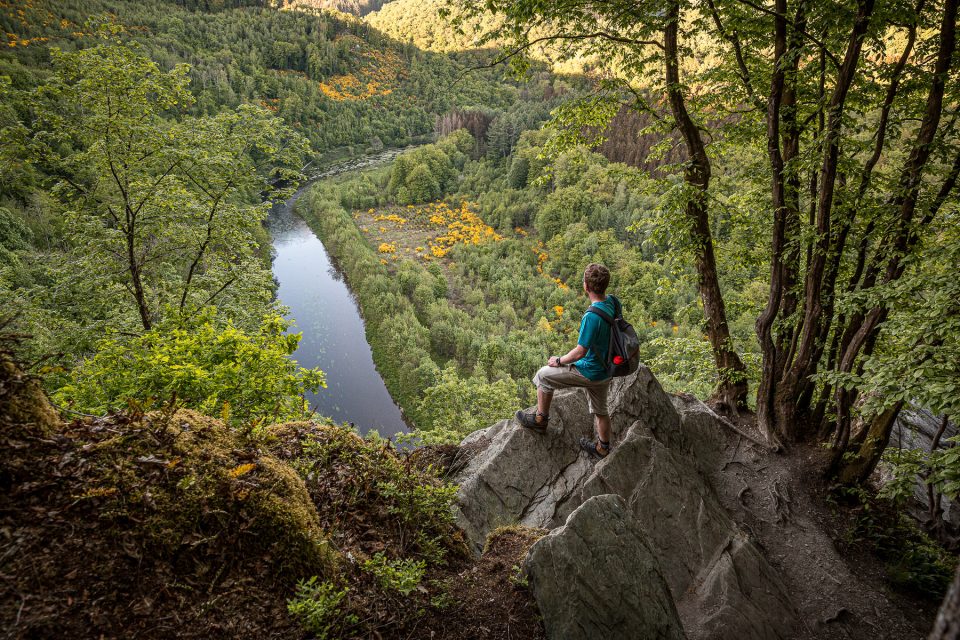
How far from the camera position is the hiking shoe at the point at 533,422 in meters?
6.14

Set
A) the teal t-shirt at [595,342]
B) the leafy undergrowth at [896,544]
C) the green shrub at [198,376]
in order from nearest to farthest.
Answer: the green shrub at [198,376] < the teal t-shirt at [595,342] < the leafy undergrowth at [896,544]

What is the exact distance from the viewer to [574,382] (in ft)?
18.0

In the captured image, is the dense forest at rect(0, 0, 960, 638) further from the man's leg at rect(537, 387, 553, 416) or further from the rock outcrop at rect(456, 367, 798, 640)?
the man's leg at rect(537, 387, 553, 416)

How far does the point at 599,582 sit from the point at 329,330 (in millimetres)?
44641

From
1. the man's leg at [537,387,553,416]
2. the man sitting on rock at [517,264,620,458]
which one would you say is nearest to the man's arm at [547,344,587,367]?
the man sitting on rock at [517,264,620,458]

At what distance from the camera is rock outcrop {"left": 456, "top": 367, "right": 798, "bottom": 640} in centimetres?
457

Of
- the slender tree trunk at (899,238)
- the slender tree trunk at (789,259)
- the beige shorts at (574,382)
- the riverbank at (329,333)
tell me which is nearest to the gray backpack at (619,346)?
the beige shorts at (574,382)

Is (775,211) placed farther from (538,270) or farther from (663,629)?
(538,270)

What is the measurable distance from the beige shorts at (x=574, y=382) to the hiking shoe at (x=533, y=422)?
59cm

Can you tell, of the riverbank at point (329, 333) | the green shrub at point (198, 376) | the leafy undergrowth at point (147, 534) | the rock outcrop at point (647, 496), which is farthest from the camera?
the riverbank at point (329, 333)

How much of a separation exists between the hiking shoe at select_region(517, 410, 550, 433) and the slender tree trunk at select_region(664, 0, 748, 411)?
12.9 feet

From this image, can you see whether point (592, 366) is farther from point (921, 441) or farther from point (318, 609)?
point (921, 441)

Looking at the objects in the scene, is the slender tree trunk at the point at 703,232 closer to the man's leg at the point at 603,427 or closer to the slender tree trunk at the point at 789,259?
the slender tree trunk at the point at 789,259

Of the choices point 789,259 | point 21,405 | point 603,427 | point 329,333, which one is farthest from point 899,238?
point 329,333
